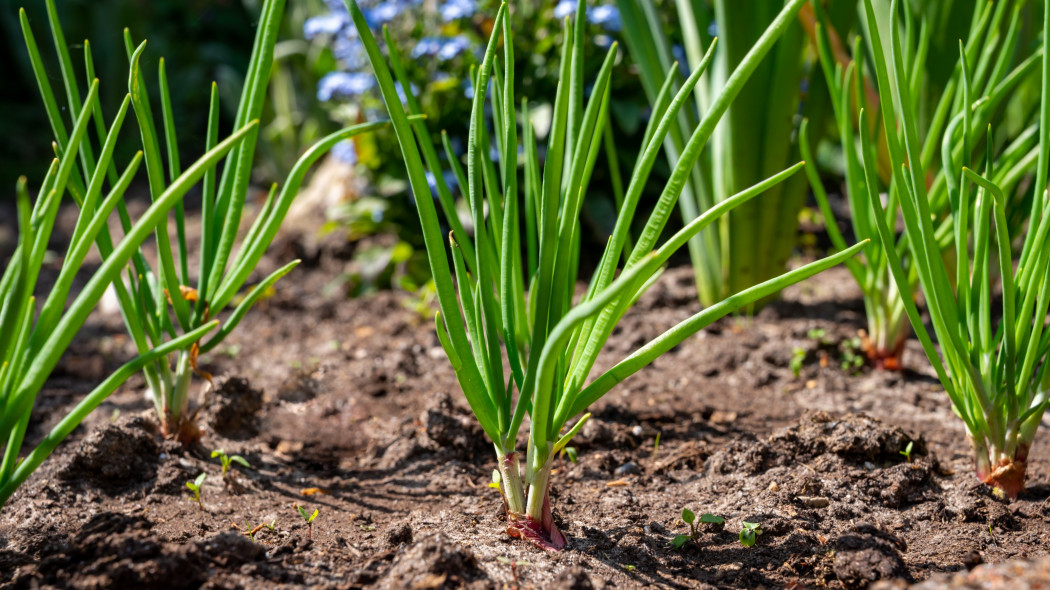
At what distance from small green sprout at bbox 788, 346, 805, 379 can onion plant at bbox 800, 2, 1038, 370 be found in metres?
0.14

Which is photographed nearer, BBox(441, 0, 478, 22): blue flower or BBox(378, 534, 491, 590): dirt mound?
BBox(378, 534, 491, 590): dirt mound

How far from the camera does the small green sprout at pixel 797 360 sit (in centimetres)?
A: 178

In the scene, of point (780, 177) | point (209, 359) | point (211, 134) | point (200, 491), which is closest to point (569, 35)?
point (780, 177)

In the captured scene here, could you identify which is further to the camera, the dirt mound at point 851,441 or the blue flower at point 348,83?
the blue flower at point 348,83

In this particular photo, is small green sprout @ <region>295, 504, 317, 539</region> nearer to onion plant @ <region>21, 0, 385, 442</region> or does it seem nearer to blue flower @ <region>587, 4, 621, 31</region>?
onion plant @ <region>21, 0, 385, 442</region>

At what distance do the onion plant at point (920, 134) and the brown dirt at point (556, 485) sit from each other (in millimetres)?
171

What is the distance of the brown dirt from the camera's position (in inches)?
39.4

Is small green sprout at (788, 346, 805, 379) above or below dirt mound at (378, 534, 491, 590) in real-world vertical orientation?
below

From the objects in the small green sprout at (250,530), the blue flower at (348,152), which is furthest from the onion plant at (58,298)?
the blue flower at (348,152)

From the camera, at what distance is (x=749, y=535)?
1099mm

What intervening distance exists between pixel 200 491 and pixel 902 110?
1.14m

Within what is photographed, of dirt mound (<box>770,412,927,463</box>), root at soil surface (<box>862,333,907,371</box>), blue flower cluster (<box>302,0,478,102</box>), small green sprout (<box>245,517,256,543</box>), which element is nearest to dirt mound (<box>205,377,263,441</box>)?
small green sprout (<box>245,517,256,543</box>)

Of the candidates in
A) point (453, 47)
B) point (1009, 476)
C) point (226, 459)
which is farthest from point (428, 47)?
point (1009, 476)

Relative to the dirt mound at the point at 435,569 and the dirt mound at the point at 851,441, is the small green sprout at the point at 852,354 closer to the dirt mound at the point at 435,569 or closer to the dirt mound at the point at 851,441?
the dirt mound at the point at 851,441
